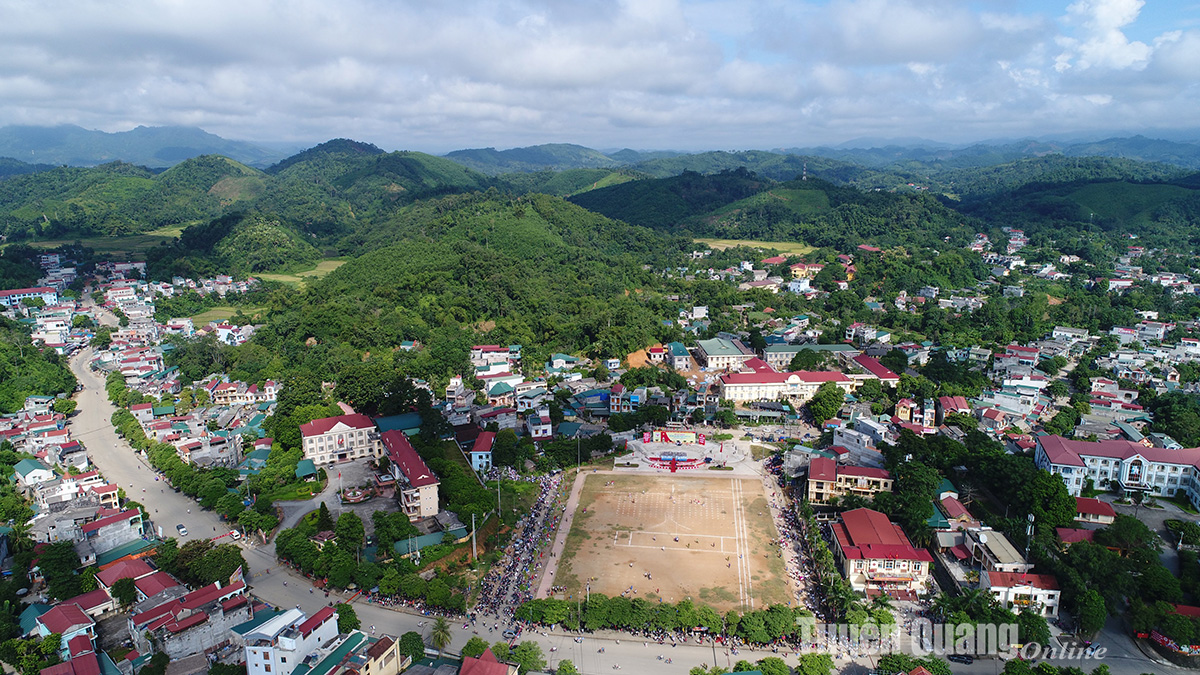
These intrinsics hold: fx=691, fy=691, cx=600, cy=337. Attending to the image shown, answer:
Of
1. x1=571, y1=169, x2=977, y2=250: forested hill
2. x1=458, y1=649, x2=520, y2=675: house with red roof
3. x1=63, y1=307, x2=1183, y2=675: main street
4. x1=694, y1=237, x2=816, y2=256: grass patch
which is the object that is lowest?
x1=63, y1=307, x2=1183, y2=675: main street

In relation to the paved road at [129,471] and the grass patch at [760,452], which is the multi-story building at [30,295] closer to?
the paved road at [129,471]

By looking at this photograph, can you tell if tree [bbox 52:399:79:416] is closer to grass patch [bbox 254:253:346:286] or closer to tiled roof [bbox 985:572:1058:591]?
grass patch [bbox 254:253:346:286]

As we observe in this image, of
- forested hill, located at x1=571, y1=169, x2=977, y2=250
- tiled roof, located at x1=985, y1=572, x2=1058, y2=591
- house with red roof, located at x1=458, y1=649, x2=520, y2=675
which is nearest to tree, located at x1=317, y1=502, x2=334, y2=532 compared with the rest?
house with red roof, located at x1=458, y1=649, x2=520, y2=675

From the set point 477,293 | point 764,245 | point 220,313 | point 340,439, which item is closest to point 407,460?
point 340,439

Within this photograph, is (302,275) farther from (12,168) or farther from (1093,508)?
(12,168)

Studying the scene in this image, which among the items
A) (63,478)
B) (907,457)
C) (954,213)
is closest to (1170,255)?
(954,213)
